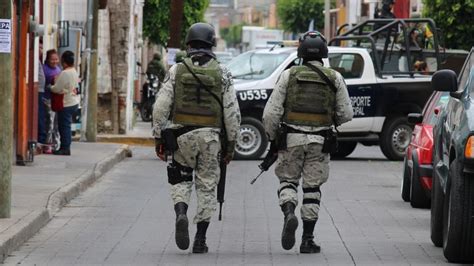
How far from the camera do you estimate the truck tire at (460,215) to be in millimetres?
10602

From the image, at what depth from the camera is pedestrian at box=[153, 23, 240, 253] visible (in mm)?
11805

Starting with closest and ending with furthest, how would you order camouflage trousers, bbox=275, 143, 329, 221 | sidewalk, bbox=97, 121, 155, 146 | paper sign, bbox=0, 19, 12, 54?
1. camouflage trousers, bbox=275, 143, 329, 221
2. paper sign, bbox=0, 19, 12, 54
3. sidewalk, bbox=97, 121, 155, 146

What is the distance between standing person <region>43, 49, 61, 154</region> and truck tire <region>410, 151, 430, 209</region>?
8949 mm

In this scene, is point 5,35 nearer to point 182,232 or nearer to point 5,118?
point 5,118

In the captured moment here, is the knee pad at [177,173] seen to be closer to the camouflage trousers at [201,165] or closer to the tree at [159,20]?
the camouflage trousers at [201,165]

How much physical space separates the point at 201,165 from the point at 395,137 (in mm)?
14652

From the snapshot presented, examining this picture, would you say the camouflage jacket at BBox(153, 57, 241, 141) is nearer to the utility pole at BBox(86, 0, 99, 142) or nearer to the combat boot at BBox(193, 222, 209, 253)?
the combat boot at BBox(193, 222, 209, 253)

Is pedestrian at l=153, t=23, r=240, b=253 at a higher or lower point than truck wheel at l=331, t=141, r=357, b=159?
higher

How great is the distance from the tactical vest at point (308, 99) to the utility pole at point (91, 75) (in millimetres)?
16057

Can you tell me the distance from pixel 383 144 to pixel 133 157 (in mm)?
4591

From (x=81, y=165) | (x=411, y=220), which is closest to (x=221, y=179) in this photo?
(x=411, y=220)

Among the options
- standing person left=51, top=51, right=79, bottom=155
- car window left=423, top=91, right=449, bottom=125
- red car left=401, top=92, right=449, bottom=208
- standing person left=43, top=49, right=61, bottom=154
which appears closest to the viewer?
red car left=401, top=92, right=449, bottom=208

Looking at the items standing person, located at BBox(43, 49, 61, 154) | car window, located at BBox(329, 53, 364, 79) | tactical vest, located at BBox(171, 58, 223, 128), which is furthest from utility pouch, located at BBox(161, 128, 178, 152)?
car window, located at BBox(329, 53, 364, 79)

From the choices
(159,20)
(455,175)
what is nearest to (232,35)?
(159,20)
